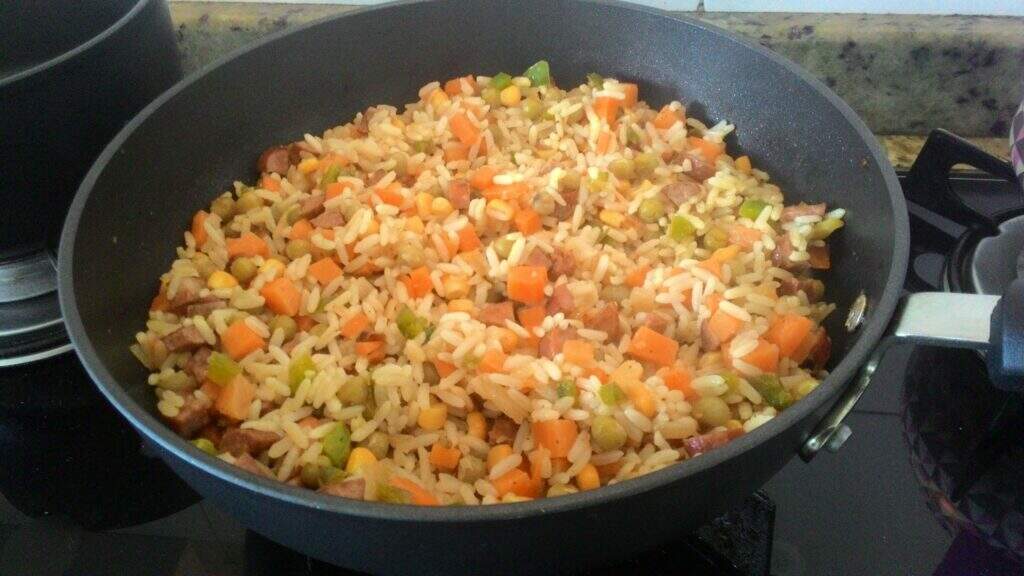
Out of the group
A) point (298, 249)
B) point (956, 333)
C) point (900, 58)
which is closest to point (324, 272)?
point (298, 249)

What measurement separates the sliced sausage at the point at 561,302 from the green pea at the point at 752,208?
0.38 metres

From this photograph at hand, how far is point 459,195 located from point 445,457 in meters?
0.55

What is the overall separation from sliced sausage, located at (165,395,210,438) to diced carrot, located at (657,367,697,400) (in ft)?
2.17

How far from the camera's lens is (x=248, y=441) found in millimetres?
1156

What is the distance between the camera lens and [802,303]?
136cm

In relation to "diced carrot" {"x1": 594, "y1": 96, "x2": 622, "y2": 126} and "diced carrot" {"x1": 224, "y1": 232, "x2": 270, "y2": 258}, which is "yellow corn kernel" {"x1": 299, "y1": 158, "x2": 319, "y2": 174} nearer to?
"diced carrot" {"x1": 224, "y1": 232, "x2": 270, "y2": 258}

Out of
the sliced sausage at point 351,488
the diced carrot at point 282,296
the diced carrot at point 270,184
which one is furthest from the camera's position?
the diced carrot at point 270,184

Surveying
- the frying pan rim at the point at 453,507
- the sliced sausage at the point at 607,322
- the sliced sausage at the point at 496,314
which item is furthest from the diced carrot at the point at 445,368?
the frying pan rim at the point at 453,507

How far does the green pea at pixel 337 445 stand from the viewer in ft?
3.78

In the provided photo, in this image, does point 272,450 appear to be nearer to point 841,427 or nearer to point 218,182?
point 218,182

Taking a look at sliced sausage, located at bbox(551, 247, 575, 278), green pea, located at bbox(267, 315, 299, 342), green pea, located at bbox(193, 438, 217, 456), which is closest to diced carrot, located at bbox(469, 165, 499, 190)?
sliced sausage, located at bbox(551, 247, 575, 278)

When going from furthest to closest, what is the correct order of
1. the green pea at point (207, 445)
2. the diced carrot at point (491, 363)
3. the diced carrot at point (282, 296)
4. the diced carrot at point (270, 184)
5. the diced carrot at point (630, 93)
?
1. the diced carrot at point (630, 93)
2. the diced carrot at point (270, 184)
3. the diced carrot at point (282, 296)
4. the diced carrot at point (491, 363)
5. the green pea at point (207, 445)

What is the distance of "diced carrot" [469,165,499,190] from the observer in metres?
1.56

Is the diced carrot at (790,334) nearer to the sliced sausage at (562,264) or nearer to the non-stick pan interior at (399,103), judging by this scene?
the non-stick pan interior at (399,103)
